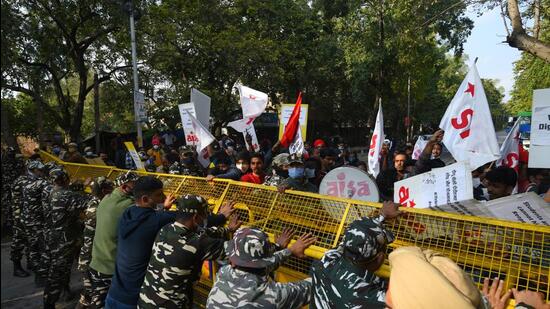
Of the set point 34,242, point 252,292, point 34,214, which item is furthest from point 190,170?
point 252,292

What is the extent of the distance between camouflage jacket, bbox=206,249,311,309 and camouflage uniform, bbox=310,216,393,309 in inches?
9.8

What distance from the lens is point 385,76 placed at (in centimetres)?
2392

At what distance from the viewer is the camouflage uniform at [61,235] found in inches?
Result: 186

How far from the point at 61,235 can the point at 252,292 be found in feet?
11.8

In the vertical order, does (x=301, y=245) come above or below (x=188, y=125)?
below

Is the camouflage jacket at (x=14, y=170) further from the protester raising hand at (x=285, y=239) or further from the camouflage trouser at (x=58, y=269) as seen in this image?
the protester raising hand at (x=285, y=239)

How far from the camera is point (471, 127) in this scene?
4324 mm

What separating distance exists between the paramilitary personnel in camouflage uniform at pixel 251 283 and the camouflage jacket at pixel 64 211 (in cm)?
319

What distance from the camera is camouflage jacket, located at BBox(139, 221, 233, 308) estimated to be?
2.81 meters

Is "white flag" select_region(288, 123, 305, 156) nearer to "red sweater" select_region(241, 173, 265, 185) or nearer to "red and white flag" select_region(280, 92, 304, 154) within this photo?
"red and white flag" select_region(280, 92, 304, 154)

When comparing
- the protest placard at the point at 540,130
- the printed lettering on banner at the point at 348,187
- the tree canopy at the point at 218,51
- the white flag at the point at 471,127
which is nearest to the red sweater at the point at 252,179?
the printed lettering on banner at the point at 348,187

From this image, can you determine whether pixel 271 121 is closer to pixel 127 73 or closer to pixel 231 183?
pixel 127 73

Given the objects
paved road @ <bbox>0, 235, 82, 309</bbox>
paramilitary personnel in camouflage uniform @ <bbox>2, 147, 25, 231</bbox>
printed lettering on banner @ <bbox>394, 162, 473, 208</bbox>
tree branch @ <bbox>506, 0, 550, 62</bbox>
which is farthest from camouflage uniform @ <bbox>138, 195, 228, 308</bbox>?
tree branch @ <bbox>506, 0, 550, 62</bbox>

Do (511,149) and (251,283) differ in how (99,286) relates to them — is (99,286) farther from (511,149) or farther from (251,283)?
(511,149)
